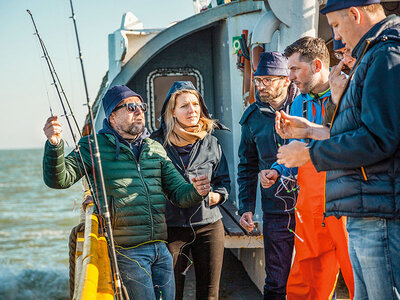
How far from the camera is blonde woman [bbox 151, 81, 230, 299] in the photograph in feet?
13.4

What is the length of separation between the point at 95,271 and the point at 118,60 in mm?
5677

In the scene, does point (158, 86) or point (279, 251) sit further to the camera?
point (158, 86)

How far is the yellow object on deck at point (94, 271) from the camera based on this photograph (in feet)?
9.00

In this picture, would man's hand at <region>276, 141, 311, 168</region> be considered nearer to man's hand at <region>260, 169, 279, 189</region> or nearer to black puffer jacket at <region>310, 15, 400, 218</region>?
black puffer jacket at <region>310, 15, 400, 218</region>

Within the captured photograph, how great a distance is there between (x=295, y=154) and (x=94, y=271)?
4.23ft

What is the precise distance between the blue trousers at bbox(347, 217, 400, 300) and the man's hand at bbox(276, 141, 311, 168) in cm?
35

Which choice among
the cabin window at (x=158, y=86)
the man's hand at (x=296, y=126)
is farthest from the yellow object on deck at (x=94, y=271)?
Answer: the cabin window at (x=158, y=86)

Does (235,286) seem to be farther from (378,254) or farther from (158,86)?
(378,254)

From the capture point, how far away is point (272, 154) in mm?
4164

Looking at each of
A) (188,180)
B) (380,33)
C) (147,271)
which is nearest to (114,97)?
(188,180)

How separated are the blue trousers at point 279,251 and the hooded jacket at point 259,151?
0.28 feet

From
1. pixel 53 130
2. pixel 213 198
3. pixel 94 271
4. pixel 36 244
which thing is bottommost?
pixel 36 244

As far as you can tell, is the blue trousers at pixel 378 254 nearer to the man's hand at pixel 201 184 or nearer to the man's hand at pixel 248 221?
the man's hand at pixel 201 184

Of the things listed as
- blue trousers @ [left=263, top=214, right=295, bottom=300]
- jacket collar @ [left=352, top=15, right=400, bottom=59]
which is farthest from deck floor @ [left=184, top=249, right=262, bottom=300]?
jacket collar @ [left=352, top=15, right=400, bottom=59]
